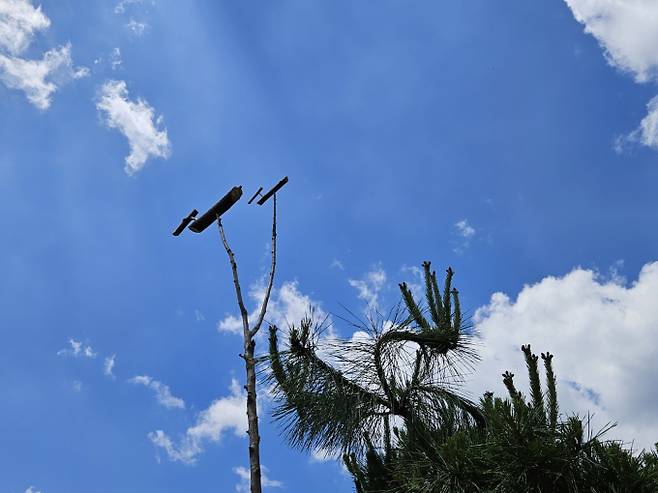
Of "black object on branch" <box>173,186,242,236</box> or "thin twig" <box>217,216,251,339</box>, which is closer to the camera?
"thin twig" <box>217,216,251,339</box>

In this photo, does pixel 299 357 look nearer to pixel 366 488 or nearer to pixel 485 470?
pixel 366 488

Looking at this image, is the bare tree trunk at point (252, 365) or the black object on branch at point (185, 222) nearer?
the bare tree trunk at point (252, 365)

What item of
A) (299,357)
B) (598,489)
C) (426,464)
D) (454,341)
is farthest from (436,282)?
(598,489)

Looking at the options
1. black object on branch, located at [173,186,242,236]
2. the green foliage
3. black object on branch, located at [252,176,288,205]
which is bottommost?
the green foliage

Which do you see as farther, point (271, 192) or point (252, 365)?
point (271, 192)

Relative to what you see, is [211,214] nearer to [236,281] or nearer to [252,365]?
[236,281]

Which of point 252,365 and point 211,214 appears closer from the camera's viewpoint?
point 252,365

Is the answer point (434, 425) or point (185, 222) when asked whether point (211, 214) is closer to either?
point (185, 222)

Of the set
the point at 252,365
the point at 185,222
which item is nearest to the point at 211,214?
the point at 185,222

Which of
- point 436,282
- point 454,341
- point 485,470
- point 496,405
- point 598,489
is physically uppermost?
point 436,282

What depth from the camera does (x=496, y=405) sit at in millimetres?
4023

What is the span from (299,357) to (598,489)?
2.49 meters

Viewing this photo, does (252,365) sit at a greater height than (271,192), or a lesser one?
lesser

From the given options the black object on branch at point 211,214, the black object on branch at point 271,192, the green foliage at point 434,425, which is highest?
the black object on branch at point 271,192
